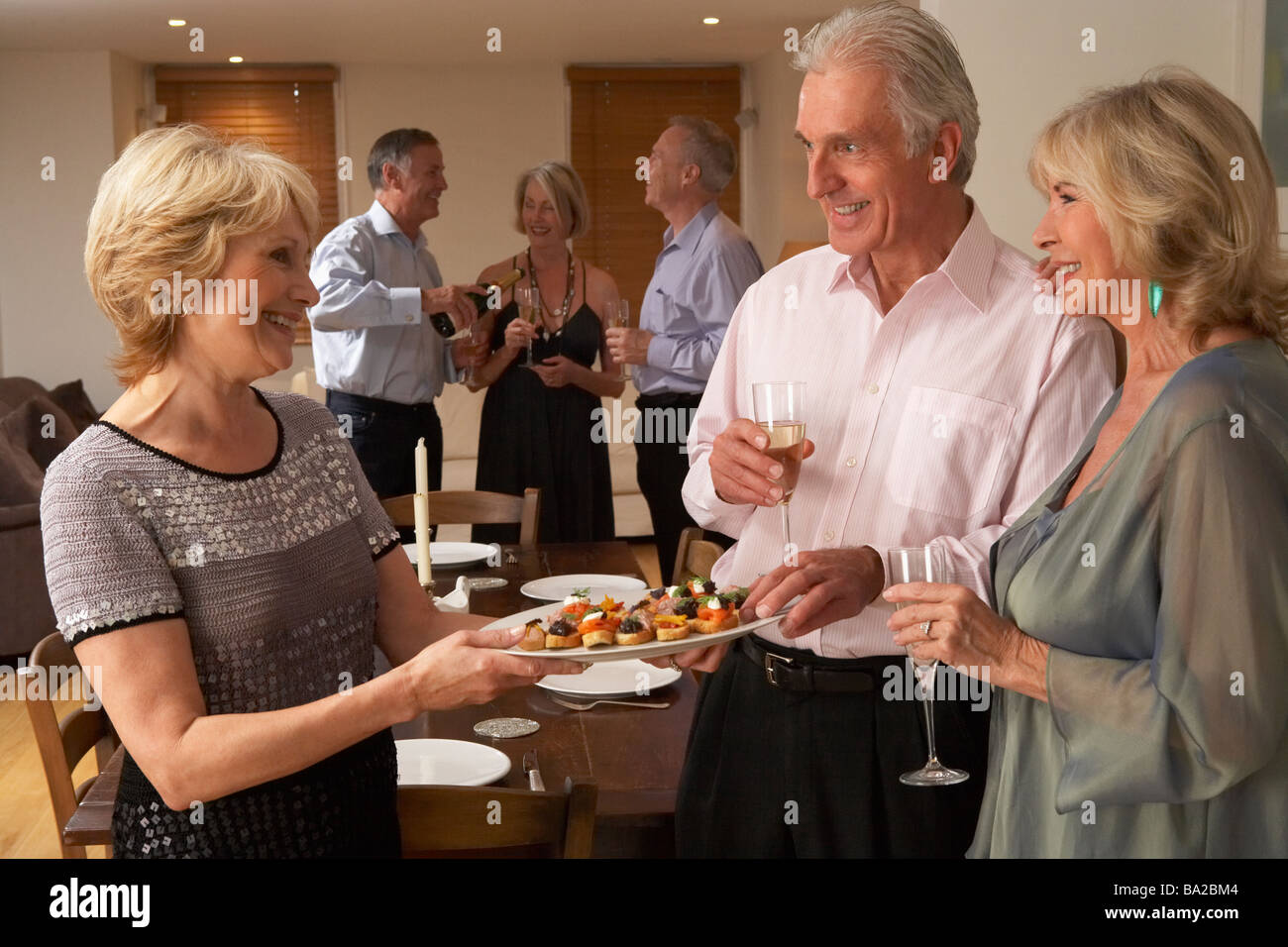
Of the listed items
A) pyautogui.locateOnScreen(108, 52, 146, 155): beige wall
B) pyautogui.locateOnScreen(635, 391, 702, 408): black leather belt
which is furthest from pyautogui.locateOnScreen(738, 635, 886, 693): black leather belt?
pyautogui.locateOnScreen(108, 52, 146, 155): beige wall

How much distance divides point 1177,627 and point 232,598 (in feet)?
3.22

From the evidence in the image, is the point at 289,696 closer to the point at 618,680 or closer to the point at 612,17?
the point at 618,680

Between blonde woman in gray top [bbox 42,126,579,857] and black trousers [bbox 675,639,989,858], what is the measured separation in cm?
39

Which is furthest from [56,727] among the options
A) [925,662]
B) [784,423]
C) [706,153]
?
[706,153]

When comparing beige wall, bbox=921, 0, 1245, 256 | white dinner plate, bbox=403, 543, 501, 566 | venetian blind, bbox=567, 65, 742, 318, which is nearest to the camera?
beige wall, bbox=921, 0, 1245, 256

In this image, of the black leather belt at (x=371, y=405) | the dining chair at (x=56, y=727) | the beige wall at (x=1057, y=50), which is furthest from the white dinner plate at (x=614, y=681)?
the black leather belt at (x=371, y=405)

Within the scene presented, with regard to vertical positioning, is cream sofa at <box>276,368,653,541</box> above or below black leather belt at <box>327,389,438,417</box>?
below

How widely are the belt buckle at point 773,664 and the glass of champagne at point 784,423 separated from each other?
20cm

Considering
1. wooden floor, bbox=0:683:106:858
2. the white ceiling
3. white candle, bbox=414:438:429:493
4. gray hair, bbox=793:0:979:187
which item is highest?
the white ceiling

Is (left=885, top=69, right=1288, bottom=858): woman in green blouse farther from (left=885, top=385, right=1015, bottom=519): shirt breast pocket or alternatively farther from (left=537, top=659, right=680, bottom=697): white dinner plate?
(left=537, top=659, right=680, bottom=697): white dinner plate

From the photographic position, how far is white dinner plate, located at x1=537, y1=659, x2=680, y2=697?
2.08 m

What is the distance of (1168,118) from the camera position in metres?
1.26
